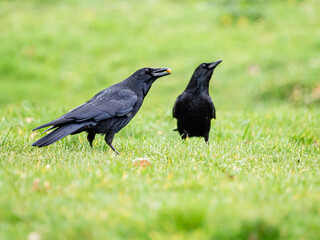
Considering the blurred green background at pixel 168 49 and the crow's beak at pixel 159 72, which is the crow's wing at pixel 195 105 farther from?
the blurred green background at pixel 168 49

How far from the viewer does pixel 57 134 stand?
15.4ft

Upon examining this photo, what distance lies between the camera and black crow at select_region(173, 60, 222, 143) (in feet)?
20.1

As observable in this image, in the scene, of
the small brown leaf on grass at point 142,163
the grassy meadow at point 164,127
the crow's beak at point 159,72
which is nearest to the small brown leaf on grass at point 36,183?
the grassy meadow at point 164,127

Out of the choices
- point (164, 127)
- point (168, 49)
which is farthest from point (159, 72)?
point (168, 49)

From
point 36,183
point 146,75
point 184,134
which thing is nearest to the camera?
point 36,183

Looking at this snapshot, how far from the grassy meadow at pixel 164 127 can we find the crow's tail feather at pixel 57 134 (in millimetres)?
175

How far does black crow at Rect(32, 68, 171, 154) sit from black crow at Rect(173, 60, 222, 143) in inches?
22.8

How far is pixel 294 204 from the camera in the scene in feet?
10.0

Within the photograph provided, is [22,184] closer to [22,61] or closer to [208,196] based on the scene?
[208,196]

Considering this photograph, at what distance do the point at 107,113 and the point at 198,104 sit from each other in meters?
1.49

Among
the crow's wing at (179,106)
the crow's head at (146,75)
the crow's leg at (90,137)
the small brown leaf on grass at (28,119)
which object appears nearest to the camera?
the crow's leg at (90,137)

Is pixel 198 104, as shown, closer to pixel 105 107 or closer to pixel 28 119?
pixel 105 107

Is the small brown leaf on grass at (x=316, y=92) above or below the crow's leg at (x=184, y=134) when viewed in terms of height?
below

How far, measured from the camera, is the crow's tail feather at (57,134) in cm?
455
